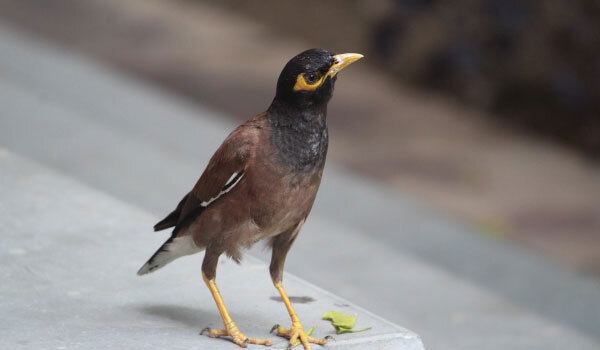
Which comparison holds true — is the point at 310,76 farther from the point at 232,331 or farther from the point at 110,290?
the point at 110,290

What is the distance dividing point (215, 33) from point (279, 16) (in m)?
0.94

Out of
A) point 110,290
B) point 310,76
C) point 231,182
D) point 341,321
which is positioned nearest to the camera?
point 310,76

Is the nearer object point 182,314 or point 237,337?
point 237,337

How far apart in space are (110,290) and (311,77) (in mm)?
1236

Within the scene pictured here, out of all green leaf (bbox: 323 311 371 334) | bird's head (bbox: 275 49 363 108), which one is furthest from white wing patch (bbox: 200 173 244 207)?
green leaf (bbox: 323 311 371 334)

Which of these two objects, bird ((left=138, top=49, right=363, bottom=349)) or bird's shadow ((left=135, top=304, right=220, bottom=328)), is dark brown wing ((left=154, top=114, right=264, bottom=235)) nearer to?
bird ((left=138, top=49, right=363, bottom=349))

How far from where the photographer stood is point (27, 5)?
33.5ft

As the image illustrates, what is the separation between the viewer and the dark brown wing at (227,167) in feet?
10.0

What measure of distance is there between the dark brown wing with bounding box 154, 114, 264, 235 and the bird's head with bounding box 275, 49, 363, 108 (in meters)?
0.16

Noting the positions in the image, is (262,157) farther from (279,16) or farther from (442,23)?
(279,16)

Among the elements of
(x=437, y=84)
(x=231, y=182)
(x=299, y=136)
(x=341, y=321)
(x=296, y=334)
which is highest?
(x=437, y=84)

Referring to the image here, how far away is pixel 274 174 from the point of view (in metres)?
3.00

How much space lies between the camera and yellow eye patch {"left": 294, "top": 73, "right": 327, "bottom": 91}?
9.77 feet

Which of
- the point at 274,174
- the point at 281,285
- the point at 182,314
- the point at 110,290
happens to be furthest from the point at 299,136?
the point at 110,290
